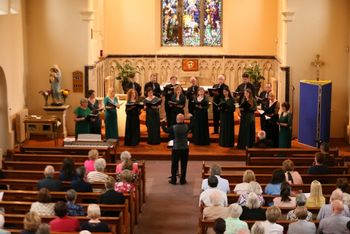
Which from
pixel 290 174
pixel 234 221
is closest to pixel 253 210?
pixel 234 221

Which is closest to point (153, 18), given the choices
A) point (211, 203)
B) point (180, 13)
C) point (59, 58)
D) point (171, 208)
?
point (180, 13)

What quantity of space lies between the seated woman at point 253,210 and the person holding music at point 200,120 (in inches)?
315

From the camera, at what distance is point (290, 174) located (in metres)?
12.5

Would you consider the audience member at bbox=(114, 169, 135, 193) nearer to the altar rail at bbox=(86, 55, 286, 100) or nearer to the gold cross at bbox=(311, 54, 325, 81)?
the gold cross at bbox=(311, 54, 325, 81)

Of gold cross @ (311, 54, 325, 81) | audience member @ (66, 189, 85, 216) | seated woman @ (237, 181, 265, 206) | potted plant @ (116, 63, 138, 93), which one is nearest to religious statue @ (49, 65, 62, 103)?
potted plant @ (116, 63, 138, 93)

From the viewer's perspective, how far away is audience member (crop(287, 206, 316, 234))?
31.4 ft

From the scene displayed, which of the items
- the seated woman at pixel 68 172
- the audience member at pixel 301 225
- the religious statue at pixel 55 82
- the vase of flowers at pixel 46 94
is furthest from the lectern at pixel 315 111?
the audience member at pixel 301 225

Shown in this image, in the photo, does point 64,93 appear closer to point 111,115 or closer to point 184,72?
point 111,115

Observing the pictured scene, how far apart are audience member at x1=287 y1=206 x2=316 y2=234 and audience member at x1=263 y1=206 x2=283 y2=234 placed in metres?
0.20

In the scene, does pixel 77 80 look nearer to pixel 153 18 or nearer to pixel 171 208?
pixel 153 18

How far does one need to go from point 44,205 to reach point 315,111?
9188 millimetres

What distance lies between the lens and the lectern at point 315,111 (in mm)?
17906

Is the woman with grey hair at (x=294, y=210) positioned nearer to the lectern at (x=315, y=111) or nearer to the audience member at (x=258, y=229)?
the audience member at (x=258, y=229)

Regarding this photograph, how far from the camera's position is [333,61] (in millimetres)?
19469
